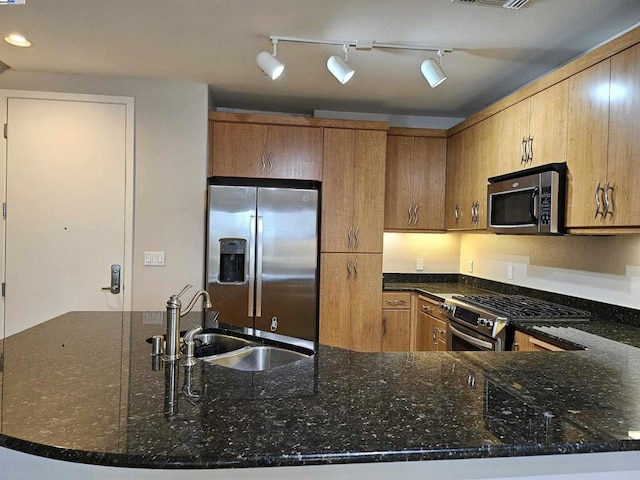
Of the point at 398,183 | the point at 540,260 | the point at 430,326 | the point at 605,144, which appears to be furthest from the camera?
the point at 398,183

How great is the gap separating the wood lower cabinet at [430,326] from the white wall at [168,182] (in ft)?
6.14

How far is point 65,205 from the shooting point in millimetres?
3188

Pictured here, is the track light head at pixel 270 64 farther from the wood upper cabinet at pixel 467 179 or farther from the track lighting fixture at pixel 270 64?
the wood upper cabinet at pixel 467 179

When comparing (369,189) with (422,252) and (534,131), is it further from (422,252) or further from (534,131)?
(534,131)

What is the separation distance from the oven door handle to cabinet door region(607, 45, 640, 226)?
96 centimetres

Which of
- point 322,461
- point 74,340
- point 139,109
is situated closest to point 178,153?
point 139,109

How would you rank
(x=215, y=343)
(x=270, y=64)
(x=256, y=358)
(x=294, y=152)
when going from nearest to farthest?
(x=256, y=358), (x=215, y=343), (x=270, y=64), (x=294, y=152)

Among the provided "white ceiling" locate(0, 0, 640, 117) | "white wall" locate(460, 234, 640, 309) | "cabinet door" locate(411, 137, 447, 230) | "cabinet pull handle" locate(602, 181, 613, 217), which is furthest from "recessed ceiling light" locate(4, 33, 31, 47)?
"white wall" locate(460, 234, 640, 309)

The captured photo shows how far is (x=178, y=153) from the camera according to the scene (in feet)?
10.9

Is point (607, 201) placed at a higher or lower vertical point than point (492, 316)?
higher

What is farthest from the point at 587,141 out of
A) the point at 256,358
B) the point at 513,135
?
the point at 256,358

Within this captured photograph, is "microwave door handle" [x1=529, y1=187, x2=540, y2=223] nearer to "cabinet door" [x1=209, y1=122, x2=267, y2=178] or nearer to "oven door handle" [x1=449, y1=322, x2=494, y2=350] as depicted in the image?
"oven door handle" [x1=449, y1=322, x2=494, y2=350]

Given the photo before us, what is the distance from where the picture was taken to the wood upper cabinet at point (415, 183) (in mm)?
3875

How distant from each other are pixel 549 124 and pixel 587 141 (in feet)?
1.13
